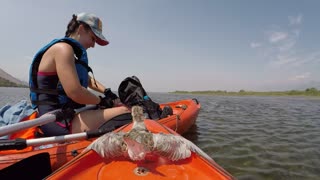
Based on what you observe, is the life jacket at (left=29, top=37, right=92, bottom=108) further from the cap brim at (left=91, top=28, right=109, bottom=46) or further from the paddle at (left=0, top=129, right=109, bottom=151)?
the paddle at (left=0, top=129, right=109, bottom=151)

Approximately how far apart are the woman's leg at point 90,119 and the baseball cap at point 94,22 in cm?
112

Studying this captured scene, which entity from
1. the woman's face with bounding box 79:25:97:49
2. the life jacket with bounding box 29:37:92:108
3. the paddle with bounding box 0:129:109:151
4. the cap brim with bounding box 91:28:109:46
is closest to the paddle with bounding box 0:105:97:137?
the paddle with bounding box 0:129:109:151

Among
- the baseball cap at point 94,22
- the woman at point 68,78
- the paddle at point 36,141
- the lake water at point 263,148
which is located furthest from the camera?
the lake water at point 263,148

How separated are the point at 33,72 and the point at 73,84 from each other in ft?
2.58

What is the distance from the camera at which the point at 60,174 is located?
1.80m

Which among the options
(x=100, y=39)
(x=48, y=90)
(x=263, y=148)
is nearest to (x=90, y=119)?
(x=48, y=90)

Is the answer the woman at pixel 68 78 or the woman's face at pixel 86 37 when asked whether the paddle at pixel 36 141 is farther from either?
the woman's face at pixel 86 37

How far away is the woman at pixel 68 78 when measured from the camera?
2.94 m

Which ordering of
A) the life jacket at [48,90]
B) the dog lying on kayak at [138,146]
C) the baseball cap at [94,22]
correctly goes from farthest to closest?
the baseball cap at [94,22] < the life jacket at [48,90] < the dog lying on kayak at [138,146]

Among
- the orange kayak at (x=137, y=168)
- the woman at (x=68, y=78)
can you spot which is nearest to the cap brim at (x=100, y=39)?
the woman at (x=68, y=78)

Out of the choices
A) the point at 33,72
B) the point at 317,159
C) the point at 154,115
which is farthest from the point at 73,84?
the point at 317,159

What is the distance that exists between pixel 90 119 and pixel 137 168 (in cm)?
160

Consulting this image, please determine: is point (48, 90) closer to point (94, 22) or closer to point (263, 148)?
point (94, 22)

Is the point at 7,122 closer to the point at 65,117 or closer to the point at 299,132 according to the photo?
the point at 65,117
